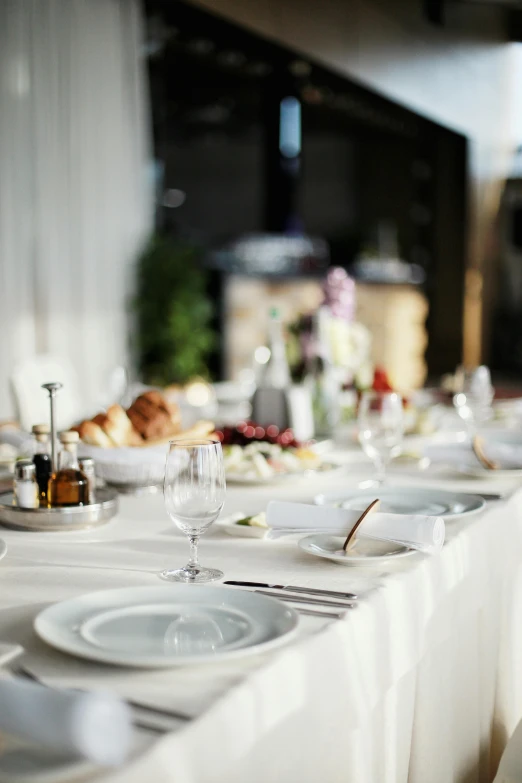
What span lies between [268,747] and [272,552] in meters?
0.47

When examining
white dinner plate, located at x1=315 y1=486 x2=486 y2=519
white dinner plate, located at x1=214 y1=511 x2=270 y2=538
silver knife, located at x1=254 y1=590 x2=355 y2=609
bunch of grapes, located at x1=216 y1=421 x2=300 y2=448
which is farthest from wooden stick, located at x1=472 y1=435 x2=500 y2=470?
silver knife, located at x1=254 y1=590 x2=355 y2=609

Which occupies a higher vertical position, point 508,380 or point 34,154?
point 34,154

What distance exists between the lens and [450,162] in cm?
928

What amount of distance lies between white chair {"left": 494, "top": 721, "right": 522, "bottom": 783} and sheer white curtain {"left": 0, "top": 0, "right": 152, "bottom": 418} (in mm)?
4189

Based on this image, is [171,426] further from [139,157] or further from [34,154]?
[139,157]

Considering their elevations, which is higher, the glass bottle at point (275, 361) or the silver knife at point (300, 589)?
the glass bottle at point (275, 361)

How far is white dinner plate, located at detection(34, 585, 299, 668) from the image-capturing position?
868mm

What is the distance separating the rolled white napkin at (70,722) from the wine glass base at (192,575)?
0.42m

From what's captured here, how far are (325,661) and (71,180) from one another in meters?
5.48

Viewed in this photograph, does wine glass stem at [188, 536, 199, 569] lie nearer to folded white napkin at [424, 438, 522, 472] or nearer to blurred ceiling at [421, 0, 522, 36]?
folded white napkin at [424, 438, 522, 472]

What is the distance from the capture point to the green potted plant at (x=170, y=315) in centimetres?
627

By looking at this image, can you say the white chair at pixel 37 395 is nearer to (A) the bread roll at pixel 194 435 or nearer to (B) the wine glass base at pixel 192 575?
(A) the bread roll at pixel 194 435

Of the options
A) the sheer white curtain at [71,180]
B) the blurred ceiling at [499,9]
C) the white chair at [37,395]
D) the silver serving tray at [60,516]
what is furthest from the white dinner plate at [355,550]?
the blurred ceiling at [499,9]

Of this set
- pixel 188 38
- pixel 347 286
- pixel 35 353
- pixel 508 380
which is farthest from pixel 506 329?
pixel 347 286
